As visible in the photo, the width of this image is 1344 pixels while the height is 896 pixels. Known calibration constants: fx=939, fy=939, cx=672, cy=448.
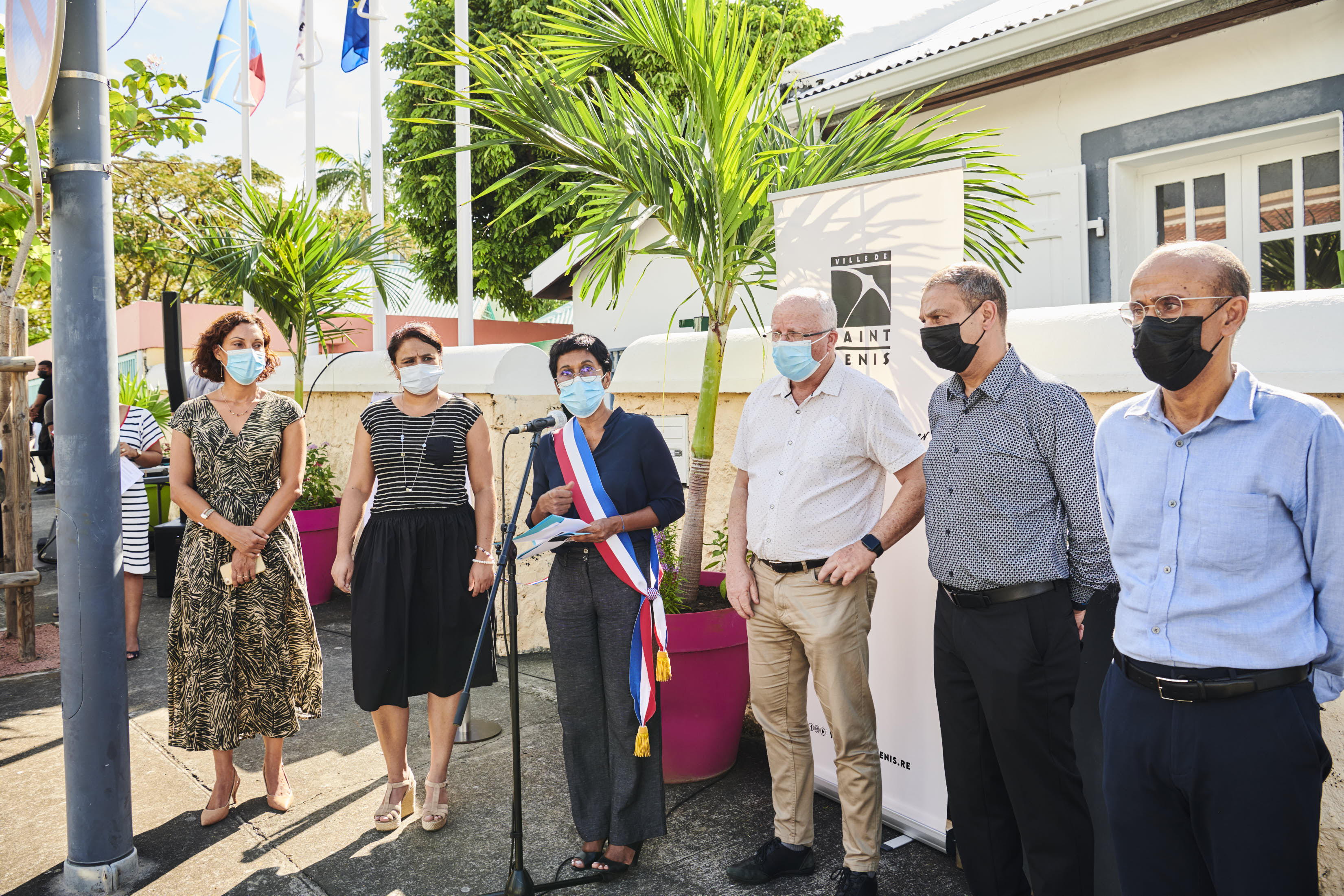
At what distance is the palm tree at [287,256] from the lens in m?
7.38

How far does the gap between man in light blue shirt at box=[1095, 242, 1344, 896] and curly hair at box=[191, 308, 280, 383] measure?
3.27 metres

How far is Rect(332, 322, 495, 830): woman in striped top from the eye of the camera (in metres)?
3.65

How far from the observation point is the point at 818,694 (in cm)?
318

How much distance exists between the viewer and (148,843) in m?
3.57

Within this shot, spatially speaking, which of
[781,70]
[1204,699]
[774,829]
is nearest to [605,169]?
[781,70]

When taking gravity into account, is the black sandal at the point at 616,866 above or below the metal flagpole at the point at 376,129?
below

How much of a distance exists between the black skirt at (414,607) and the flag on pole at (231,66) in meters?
17.8

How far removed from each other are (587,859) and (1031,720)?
1.64m

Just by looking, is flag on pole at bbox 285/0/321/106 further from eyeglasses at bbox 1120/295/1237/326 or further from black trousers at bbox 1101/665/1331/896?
black trousers at bbox 1101/665/1331/896

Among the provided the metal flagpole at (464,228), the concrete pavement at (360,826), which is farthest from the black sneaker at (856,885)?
the metal flagpole at (464,228)

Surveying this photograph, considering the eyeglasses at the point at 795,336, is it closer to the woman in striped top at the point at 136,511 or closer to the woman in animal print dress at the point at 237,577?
the woman in animal print dress at the point at 237,577

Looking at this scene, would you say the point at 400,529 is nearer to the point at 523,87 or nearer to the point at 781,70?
the point at 523,87

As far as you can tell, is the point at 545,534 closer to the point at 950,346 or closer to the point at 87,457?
the point at 950,346

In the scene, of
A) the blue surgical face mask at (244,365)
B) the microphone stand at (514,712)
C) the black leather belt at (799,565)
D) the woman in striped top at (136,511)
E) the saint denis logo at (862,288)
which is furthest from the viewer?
the woman in striped top at (136,511)
